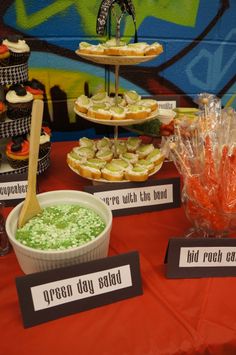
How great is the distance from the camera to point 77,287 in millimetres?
699

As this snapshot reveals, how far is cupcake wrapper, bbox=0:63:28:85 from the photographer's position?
3.33 feet

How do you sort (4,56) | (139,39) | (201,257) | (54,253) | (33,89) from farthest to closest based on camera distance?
(139,39) < (33,89) < (4,56) < (201,257) < (54,253)

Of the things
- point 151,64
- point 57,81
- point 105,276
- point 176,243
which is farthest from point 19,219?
point 151,64

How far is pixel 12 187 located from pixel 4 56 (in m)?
0.37

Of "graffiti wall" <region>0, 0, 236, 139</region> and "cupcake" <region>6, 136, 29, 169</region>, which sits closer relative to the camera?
"cupcake" <region>6, 136, 29, 169</region>

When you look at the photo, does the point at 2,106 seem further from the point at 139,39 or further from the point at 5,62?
the point at 139,39

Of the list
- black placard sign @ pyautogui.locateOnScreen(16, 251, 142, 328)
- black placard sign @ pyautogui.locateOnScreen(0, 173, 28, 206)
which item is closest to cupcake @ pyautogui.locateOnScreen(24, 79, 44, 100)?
black placard sign @ pyautogui.locateOnScreen(0, 173, 28, 206)

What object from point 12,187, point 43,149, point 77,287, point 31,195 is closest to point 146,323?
point 77,287

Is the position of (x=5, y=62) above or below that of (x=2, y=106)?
above

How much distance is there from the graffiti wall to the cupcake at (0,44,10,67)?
59cm

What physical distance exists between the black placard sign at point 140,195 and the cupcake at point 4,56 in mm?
432

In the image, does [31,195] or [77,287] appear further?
[31,195]

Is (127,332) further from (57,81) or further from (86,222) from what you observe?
(57,81)

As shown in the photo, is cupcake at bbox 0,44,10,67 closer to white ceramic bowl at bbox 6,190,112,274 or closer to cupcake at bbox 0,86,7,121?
cupcake at bbox 0,86,7,121
